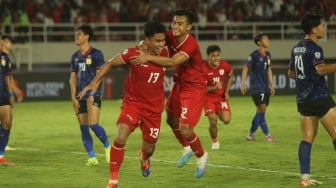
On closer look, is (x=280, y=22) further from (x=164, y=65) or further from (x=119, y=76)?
(x=164, y=65)

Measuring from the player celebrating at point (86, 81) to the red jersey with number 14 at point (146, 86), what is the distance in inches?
103

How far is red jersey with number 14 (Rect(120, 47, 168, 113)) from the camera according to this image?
10.6m

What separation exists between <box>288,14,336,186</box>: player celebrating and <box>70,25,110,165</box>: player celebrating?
155 inches

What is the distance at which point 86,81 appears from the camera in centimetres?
1344

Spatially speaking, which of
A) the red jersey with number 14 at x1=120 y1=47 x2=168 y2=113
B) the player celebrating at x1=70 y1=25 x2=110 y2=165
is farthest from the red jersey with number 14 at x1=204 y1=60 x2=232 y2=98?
the red jersey with number 14 at x1=120 y1=47 x2=168 y2=113

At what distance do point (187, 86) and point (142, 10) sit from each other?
22266 mm

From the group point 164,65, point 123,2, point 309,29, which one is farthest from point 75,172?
point 123,2

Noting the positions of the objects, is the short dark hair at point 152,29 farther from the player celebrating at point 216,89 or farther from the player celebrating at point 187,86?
the player celebrating at point 216,89

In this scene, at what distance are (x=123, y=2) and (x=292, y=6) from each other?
24.3 ft

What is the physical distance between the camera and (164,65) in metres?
10.3

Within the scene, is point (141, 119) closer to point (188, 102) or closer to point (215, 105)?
point (188, 102)

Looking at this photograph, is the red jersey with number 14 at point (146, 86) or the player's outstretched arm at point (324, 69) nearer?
the player's outstretched arm at point (324, 69)

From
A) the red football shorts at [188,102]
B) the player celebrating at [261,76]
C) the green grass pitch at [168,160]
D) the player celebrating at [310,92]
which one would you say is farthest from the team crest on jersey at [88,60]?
the player celebrating at [261,76]

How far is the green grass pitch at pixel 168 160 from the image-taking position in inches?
452
